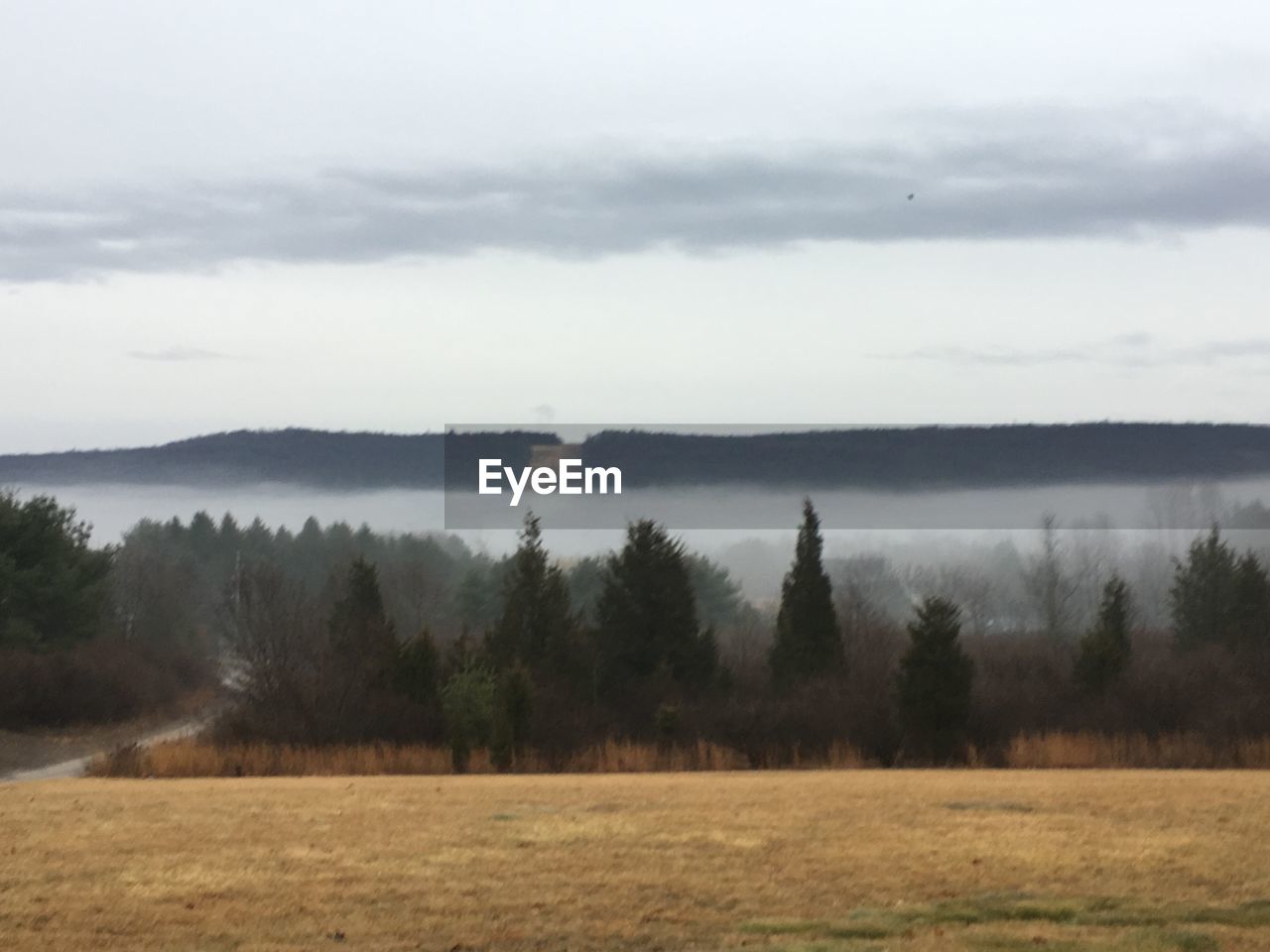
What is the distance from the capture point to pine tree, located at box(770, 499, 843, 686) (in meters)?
43.6

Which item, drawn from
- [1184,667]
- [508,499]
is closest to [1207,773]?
[1184,667]

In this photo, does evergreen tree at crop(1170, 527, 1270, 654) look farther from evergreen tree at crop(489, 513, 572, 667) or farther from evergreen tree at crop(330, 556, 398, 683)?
evergreen tree at crop(330, 556, 398, 683)

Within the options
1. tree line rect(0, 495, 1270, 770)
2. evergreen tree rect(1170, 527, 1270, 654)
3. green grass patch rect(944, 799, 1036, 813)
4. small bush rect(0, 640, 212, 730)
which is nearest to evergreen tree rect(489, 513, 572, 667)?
tree line rect(0, 495, 1270, 770)

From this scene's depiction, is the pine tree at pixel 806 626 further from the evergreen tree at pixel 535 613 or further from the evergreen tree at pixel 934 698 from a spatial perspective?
the evergreen tree at pixel 934 698

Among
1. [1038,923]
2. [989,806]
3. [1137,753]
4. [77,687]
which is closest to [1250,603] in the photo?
[1137,753]

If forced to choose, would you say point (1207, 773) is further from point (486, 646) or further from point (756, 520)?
point (756, 520)

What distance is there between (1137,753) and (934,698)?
4230 mm

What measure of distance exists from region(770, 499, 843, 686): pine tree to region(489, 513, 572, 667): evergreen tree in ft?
19.6

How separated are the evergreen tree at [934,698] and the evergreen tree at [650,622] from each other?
36.9 feet

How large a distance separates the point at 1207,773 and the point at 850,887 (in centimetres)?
1302

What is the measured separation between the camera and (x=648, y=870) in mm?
12391

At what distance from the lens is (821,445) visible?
59.0 m

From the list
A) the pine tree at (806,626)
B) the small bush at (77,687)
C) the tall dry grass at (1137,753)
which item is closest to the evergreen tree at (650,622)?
the pine tree at (806,626)

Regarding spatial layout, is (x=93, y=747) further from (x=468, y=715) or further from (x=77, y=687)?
(x=468, y=715)
